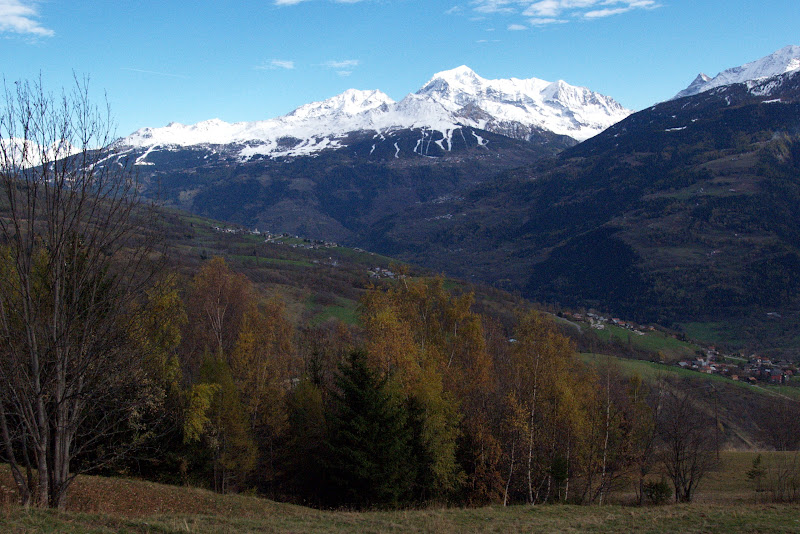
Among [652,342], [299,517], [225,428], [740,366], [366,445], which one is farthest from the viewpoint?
[652,342]

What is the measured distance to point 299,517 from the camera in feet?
61.4

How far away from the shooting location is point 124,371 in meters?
14.7

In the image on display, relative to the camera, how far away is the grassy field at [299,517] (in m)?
12.9

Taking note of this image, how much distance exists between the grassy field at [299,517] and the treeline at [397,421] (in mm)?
4912

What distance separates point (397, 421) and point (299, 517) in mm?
10590

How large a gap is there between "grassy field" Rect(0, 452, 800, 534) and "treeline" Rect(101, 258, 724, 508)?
16.1 feet

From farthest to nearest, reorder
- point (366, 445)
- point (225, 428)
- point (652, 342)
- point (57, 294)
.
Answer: point (652, 342) < point (225, 428) < point (366, 445) < point (57, 294)

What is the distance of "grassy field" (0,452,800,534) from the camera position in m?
12.9

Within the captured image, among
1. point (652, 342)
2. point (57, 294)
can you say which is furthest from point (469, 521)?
point (652, 342)

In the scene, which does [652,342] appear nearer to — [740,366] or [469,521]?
[740,366]

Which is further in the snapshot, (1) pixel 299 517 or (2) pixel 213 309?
(2) pixel 213 309

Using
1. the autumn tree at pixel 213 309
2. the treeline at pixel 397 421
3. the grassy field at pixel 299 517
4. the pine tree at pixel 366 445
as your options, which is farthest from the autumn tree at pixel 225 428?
the autumn tree at pixel 213 309

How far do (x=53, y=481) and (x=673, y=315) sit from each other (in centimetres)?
19753

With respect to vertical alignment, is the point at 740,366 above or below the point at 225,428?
below
